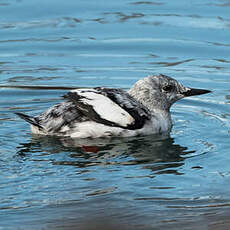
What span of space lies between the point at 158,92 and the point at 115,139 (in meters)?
1.16

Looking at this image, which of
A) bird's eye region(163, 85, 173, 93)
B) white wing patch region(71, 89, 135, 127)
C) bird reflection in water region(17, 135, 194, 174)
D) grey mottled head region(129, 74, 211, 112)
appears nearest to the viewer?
bird reflection in water region(17, 135, 194, 174)

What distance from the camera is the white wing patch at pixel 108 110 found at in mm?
8352

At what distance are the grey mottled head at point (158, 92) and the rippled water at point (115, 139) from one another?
40 centimetres

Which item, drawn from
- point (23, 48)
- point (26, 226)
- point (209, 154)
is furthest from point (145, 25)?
point (26, 226)

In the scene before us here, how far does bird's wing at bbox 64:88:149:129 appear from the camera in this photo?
27.4 feet

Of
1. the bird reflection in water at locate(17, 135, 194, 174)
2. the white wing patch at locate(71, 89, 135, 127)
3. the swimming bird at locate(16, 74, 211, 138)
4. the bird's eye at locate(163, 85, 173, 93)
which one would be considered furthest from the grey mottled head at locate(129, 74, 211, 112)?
the white wing patch at locate(71, 89, 135, 127)

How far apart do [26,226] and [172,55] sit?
25.3 feet

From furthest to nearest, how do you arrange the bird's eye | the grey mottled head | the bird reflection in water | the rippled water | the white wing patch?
the bird's eye, the grey mottled head, the white wing patch, the bird reflection in water, the rippled water

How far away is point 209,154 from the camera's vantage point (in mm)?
8023

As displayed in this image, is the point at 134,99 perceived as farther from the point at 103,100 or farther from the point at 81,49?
the point at 81,49

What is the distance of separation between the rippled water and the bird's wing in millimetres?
289

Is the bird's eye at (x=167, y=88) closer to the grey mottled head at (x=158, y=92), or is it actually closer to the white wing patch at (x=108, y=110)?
the grey mottled head at (x=158, y=92)

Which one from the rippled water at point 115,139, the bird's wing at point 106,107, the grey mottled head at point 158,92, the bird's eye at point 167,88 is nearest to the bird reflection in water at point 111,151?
the rippled water at point 115,139

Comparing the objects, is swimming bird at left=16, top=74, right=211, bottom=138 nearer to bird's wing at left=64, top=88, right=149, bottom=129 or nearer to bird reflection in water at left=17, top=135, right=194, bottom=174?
bird's wing at left=64, top=88, right=149, bottom=129
